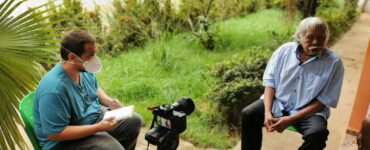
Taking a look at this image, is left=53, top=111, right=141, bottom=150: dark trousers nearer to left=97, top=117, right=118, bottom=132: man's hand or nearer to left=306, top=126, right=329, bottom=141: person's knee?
left=97, top=117, right=118, bottom=132: man's hand

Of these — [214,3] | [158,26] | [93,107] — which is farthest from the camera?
[214,3]

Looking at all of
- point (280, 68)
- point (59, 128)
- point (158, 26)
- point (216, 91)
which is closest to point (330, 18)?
point (158, 26)

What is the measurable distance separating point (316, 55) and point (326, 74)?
158mm

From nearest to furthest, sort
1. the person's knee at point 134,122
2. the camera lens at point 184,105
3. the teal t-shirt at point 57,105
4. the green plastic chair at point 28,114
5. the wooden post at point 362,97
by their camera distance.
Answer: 1. the teal t-shirt at point 57,105
2. the green plastic chair at point 28,114
3. the camera lens at point 184,105
4. the person's knee at point 134,122
5. the wooden post at point 362,97

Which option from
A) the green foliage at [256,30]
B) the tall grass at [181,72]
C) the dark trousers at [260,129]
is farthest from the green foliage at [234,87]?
the green foliage at [256,30]

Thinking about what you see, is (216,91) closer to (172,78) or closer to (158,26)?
(172,78)

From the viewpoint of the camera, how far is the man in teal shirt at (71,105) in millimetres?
2146

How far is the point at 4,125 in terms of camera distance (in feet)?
7.04

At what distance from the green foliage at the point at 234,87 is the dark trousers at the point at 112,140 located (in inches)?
46.6

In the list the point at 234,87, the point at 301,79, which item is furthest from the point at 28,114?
the point at 234,87

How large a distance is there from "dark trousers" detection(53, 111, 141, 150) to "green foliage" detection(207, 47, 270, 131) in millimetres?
1183

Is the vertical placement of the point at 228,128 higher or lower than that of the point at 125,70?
lower

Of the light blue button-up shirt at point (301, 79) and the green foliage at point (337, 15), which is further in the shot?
the green foliage at point (337, 15)

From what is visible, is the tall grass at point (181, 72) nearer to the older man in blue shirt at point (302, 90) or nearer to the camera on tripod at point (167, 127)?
the older man in blue shirt at point (302, 90)
